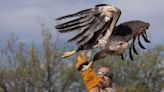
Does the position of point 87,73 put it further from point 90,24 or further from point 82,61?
point 90,24

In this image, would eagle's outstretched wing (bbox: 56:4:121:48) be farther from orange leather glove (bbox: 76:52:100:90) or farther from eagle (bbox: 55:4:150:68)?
orange leather glove (bbox: 76:52:100:90)

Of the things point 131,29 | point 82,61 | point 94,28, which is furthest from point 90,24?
point 82,61

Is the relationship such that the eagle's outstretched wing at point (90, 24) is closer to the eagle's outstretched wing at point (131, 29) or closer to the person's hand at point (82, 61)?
the eagle's outstretched wing at point (131, 29)

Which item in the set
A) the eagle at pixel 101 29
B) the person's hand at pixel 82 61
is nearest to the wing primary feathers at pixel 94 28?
the eagle at pixel 101 29

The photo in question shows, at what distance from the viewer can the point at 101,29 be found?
3965mm

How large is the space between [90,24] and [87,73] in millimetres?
561

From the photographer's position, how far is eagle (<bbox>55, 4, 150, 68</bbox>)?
393 cm

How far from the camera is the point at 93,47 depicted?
3977 millimetres

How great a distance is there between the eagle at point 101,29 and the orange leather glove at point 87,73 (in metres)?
0.33


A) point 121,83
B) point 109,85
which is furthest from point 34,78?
point 109,85

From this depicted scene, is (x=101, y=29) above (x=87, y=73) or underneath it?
above

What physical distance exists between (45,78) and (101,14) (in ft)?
54.3

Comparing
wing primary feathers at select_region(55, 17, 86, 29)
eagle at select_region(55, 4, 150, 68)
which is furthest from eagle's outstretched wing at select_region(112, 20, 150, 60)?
wing primary feathers at select_region(55, 17, 86, 29)

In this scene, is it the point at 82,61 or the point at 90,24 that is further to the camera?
the point at 82,61
